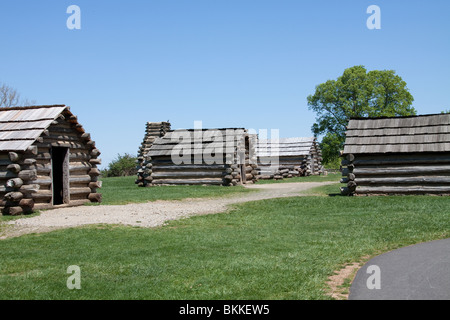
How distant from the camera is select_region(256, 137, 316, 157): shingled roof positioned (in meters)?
46.4

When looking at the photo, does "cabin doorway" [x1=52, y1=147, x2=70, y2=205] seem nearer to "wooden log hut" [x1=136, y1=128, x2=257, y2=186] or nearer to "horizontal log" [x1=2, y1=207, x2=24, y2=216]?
"horizontal log" [x1=2, y1=207, x2=24, y2=216]

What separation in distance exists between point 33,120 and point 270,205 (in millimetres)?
9826

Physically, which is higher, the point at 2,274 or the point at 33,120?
the point at 33,120

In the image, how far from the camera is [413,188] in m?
20.7

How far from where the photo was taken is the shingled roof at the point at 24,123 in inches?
664

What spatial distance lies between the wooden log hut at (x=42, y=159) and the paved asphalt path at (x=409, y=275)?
41.3ft

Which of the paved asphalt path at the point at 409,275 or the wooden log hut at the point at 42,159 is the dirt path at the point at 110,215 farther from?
the paved asphalt path at the point at 409,275

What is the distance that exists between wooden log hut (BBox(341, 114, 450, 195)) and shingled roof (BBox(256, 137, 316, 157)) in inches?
Answer: 956

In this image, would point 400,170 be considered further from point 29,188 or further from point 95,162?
point 29,188

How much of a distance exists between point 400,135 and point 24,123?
1608 centimetres

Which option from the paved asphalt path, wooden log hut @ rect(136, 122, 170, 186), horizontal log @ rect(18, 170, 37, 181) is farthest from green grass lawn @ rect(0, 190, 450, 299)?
wooden log hut @ rect(136, 122, 170, 186)

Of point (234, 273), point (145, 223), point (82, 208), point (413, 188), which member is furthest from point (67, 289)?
point (413, 188)
